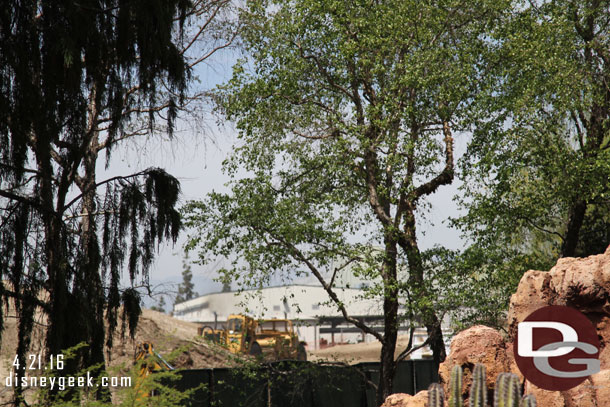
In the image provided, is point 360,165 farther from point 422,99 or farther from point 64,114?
point 64,114

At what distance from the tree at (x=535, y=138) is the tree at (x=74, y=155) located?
6.29m

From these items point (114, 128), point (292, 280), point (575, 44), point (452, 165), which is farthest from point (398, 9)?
point (114, 128)

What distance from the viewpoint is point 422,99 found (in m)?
13.4

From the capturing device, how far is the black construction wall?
562 inches

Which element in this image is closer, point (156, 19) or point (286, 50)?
point (156, 19)

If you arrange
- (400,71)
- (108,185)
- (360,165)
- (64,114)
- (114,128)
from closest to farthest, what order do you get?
(64,114)
(114,128)
(108,185)
(400,71)
(360,165)

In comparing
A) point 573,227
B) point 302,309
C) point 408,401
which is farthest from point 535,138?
point 302,309

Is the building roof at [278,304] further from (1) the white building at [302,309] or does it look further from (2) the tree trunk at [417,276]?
(2) the tree trunk at [417,276]

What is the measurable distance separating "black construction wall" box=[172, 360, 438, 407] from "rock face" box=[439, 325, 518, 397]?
600 centimetres

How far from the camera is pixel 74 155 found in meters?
8.45

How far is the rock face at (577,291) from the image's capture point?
7.25 m

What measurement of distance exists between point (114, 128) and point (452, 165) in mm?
7870

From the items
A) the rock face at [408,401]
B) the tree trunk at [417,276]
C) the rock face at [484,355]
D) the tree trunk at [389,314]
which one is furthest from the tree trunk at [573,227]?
the rock face at [484,355]

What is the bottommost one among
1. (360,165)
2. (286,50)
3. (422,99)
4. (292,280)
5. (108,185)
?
(292,280)
